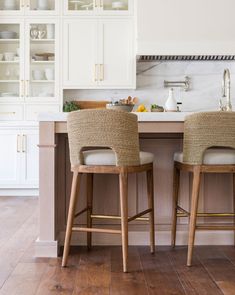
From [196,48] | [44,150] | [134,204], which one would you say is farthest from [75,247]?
[196,48]

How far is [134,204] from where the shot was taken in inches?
114

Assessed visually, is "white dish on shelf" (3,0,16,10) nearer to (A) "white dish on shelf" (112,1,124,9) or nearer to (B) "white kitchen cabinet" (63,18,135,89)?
(B) "white kitchen cabinet" (63,18,135,89)

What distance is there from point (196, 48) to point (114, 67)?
1013 mm

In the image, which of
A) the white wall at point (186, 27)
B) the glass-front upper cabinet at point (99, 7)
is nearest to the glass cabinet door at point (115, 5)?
the glass-front upper cabinet at point (99, 7)

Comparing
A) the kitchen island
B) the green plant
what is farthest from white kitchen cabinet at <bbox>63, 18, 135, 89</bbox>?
the kitchen island

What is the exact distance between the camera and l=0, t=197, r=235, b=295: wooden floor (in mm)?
2045

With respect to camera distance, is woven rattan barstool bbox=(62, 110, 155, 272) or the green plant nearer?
woven rattan barstool bbox=(62, 110, 155, 272)

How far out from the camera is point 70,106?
16.8ft

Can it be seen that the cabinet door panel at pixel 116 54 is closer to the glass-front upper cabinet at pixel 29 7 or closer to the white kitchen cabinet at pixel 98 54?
the white kitchen cabinet at pixel 98 54

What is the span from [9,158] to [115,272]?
10.2 ft

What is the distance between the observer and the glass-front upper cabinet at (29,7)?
5.16m

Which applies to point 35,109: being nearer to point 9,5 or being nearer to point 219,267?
point 9,5

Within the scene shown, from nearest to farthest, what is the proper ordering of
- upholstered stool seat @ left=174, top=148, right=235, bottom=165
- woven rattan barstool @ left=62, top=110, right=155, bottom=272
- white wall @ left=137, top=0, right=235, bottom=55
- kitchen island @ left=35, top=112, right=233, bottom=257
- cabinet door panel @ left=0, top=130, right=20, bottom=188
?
woven rattan barstool @ left=62, top=110, right=155, bottom=272
upholstered stool seat @ left=174, top=148, right=235, bottom=165
kitchen island @ left=35, top=112, right=233, bottom=257
white wall @ left=137, top=0, right=235, bottom=55
cabinet door panel @ left=0, top=130, right=20, bottom=188

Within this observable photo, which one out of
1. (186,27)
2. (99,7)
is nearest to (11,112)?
(99,7)
